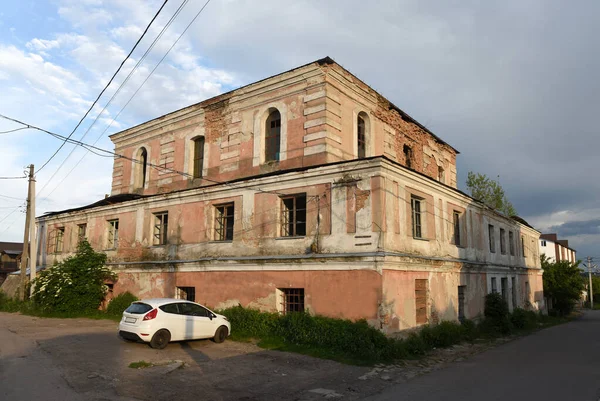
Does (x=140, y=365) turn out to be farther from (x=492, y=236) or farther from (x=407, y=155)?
(x=492, y=236)

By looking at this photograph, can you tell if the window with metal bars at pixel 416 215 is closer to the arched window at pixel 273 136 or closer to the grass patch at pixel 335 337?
the grass patch at pixel 335 337

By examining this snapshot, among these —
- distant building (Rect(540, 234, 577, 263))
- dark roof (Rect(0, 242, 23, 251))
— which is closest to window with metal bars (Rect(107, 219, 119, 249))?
dark roof (Rect(0, 242, 23, 251))

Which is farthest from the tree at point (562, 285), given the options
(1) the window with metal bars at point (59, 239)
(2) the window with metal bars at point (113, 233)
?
(1) the window with metal bars at point (59, 239)

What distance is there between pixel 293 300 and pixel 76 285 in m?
13.1

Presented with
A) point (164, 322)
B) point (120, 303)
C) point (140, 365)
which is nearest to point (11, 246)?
point (120, 303)

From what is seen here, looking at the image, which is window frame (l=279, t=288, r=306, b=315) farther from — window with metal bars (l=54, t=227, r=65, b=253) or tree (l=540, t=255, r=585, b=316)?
tree (l=540, t=255, r=585, b=316)

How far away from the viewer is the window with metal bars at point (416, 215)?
16250 mm

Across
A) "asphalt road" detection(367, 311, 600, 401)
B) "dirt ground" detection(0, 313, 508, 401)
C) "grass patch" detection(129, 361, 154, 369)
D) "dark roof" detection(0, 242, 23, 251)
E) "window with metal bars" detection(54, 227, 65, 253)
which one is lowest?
"asphalt road" detection(367, 311, 600, 401)

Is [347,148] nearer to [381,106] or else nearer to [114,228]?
[381,106]

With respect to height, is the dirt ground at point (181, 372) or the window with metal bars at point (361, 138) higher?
the window with metal bars at point (361, 138)

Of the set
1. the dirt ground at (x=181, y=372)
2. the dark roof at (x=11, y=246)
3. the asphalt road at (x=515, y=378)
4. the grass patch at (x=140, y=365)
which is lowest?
the asphalt road at (x=515, y=378)

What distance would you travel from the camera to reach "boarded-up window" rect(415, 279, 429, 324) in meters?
15.6

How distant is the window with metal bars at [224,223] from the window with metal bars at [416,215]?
24.9 feet

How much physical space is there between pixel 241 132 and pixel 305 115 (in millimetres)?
3907
